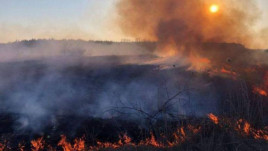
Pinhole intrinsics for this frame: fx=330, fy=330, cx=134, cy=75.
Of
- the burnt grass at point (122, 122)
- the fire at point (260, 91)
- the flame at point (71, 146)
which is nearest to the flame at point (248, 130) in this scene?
the burnt grass at point (122, 122)

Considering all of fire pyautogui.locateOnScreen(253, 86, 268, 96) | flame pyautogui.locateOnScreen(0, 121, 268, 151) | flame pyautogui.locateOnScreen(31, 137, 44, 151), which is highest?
fire pyautogui.locateOnScreen(253, 86, 268, 96)

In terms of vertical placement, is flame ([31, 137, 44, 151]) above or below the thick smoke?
below

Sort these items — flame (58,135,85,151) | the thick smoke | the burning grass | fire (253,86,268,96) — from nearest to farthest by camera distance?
the burning grass → flame (58,135,85,151) → the thick smoke → fire (253,86,268,96)

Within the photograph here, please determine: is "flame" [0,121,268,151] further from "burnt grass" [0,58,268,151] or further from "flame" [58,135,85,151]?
"burnt grass" [0,58,268,151]

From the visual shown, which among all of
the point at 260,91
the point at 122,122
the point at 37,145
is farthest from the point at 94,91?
the point at 260,91

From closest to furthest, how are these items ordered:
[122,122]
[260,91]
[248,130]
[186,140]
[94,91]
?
1. [186,140]
2. [248,130]
3. [122,122]
4. [94,91]
5. [260,91]

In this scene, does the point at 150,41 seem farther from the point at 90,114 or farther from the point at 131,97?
the point at 90,114

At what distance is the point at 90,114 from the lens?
1084 cm

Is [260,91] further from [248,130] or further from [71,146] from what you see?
[71,146]

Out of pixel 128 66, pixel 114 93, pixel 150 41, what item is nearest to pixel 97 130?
pixel 114 93

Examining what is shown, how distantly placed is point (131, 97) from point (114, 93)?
0.65 meters

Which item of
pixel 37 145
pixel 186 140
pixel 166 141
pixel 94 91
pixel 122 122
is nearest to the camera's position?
pixel 186 140

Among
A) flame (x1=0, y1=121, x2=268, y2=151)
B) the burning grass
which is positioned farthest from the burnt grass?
flame (x1=0, y1=121, x2=268, y2=151)

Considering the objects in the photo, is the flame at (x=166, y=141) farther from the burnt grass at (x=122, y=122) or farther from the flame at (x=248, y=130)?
the burnt grass at (x=122, y=122)
